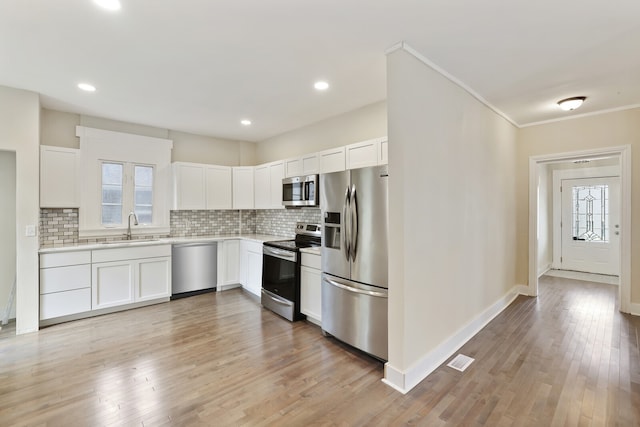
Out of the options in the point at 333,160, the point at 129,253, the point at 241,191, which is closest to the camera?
the point at 333,160

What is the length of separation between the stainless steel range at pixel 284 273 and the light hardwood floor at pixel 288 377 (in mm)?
232

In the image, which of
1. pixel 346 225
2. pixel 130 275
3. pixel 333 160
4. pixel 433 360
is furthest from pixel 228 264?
pixel 433 360

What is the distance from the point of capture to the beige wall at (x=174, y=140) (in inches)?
156

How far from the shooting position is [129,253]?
3998mm

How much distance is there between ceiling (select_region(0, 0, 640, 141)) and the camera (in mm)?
1935

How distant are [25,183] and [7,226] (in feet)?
2.49

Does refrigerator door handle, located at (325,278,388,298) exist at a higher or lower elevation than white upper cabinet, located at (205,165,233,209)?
lower

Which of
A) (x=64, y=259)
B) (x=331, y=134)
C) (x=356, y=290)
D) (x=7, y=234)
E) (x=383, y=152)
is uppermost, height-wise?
(x=331, y=134)

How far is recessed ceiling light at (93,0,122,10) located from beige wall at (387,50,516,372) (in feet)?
6.33

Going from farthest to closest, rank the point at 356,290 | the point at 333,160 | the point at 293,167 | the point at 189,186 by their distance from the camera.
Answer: the point at 189,186 < the point at 293,167 < the point at 333,160 < the point at 356,290

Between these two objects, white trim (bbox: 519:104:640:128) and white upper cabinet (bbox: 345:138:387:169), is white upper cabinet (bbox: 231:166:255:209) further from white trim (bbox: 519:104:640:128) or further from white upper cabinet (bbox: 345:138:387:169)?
white trim (bbox: 519:104:640:128)

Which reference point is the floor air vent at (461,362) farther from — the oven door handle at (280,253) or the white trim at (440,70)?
the white trim at (440,70)

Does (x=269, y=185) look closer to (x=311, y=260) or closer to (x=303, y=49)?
(x=311, y=260)

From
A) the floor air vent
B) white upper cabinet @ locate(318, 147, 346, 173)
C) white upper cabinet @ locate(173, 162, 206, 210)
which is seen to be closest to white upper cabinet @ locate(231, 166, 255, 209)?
white upper cabinet @ locate(173, 162, 206, 210)
